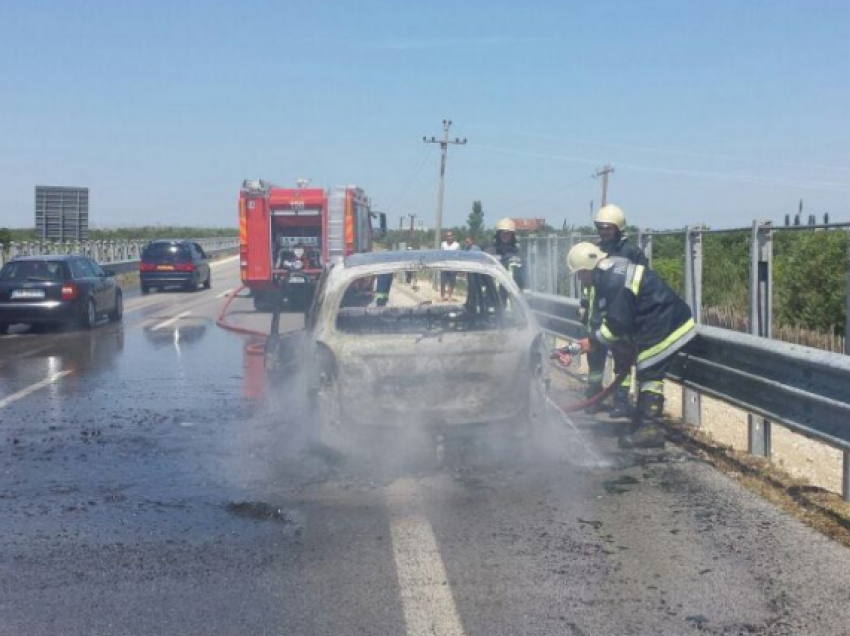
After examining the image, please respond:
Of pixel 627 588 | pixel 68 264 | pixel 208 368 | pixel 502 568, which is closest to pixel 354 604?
pixel 502 568

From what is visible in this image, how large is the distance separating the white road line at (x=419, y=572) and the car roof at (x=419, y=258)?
179 cm

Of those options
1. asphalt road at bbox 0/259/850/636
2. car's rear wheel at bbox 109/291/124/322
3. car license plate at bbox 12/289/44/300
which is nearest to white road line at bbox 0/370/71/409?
asphalt road at bbox 0/259/850/636

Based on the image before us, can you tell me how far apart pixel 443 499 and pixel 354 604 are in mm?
1901

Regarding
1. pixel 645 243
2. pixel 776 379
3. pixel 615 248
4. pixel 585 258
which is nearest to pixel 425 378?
pixel 585 258

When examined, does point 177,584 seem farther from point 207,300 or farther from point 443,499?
point 207,300

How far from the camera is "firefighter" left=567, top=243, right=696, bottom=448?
7773 millimetres

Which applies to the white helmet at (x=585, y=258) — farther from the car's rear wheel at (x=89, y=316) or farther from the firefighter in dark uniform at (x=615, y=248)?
the car's rear wheel at (x=89, y=316)

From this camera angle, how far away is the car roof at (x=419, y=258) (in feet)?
25.3

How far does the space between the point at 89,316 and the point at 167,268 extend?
1528 centimetres

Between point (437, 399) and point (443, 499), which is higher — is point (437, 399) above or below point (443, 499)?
above

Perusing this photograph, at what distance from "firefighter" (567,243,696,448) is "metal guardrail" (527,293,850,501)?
320 millimetres

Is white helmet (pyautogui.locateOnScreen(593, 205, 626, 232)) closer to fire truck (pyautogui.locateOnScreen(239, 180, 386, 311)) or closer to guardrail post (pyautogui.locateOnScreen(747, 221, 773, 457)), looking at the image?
guardrail post (pyautogui.locateOnScreen(747, 221, 773, 457))

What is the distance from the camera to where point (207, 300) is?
30.2m

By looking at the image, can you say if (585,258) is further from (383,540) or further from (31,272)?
(31,272)
